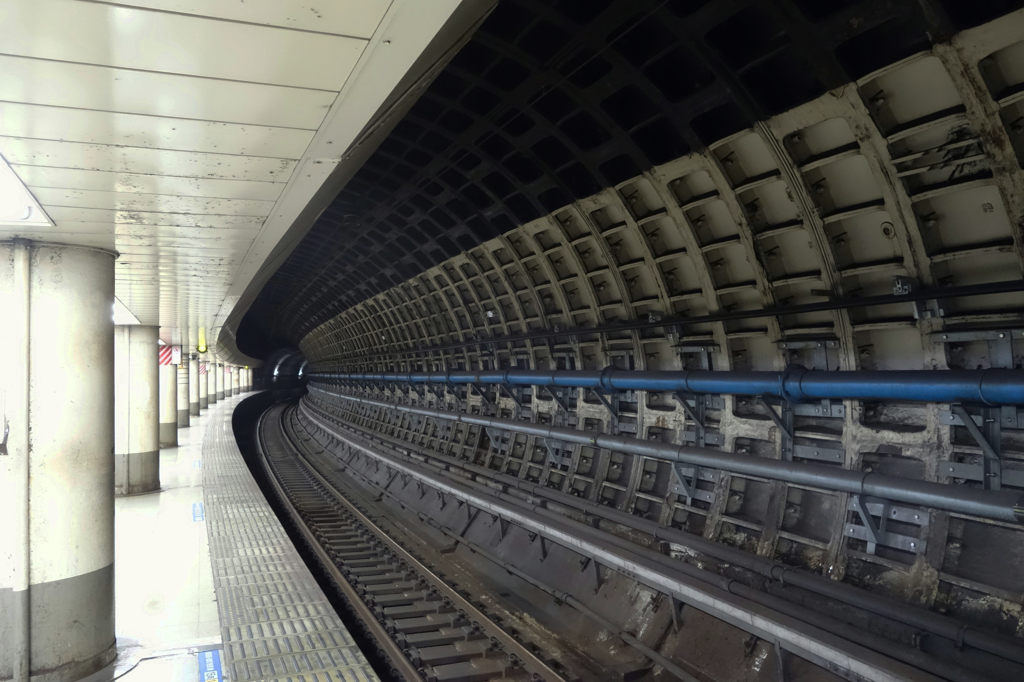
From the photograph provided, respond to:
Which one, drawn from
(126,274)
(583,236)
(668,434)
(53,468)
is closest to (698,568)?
(668,434)

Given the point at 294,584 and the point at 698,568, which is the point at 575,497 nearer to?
the point at 698,568

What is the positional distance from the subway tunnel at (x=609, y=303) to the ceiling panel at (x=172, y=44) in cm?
2

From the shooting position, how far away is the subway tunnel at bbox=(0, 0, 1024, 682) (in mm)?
4297

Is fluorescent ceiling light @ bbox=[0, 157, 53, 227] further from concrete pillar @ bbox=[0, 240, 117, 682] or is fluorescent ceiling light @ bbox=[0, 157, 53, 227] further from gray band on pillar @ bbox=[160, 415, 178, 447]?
gray band on pillar @ bbox=[160, 415, 178, 447]

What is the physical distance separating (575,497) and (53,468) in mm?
6555

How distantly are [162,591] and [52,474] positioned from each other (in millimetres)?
2761

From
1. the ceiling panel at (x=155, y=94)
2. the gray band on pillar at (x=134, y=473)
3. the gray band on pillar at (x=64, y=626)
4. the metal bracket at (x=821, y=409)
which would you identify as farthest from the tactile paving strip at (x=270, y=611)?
the metal bracket at (x=821, y=409)

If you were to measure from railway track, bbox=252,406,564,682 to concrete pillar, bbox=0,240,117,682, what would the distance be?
3.19m

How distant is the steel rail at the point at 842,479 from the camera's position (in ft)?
16.1

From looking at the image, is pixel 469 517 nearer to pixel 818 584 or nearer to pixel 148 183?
pixel 818 584

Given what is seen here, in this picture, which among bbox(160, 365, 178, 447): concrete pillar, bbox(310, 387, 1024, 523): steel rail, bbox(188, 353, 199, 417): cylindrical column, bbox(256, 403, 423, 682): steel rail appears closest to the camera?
bbox(310, 387, 1024, 523): steel rail

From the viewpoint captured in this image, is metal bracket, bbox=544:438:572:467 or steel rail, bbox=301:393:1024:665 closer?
steel rail, bbox=301:393:1024:665

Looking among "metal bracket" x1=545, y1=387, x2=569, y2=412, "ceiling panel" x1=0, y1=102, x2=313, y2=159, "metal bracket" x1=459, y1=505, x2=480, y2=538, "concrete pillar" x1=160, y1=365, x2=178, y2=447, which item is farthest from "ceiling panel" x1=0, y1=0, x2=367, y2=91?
"concrete pillar" x1=160, y1=365, x2=178, y2=447

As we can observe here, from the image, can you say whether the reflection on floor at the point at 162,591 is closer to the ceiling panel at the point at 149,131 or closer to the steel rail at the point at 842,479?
the ceiling panel at the point at 149,131
